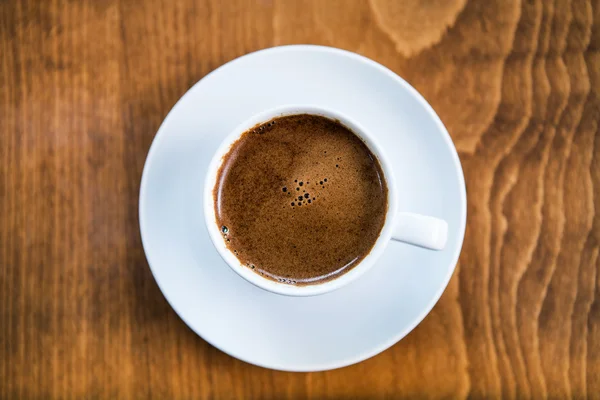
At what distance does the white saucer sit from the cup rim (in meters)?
0.10

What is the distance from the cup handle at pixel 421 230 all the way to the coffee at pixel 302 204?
5.5 inches

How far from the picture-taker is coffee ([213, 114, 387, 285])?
111 cm

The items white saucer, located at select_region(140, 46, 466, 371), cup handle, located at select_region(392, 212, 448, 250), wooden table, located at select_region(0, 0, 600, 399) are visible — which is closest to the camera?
cup handle, located at select_region(392, 212, 448, 250)

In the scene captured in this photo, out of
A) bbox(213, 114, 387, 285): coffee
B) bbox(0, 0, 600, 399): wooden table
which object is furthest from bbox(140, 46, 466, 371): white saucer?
bbox(0, 0, 600, 399): wooden table

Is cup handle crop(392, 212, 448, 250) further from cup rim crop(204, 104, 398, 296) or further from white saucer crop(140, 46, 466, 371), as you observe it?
white saucer crop(140, 46, 466, 371)

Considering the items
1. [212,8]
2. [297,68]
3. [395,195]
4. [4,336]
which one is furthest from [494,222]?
[4,336]

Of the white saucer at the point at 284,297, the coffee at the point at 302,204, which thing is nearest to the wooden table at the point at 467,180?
the white saucer at the point at 284,297

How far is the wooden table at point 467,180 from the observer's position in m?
1.26

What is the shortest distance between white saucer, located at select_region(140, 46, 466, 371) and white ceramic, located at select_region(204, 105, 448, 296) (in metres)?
0.11

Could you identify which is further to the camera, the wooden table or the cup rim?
the wooden table

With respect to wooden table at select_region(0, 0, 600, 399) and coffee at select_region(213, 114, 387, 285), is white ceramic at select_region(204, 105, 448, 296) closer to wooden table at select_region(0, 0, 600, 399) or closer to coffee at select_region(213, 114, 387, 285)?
coffee at select_region(213, 114, 387, 285)

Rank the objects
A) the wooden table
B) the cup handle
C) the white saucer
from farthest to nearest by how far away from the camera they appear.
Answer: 1. the wooden table
2. the white saucer
3. the cup handle

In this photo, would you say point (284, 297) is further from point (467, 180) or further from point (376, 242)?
point (467, 180)

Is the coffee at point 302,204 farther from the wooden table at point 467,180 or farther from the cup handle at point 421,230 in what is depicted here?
the wooden table at point 467,180
